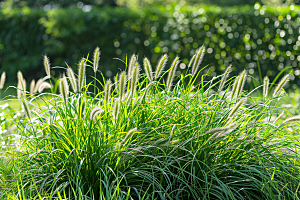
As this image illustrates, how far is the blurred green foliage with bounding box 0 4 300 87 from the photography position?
265 inches

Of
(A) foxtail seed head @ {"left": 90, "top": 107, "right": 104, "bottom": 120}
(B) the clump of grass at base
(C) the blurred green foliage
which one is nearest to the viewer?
(A) foxtail seed head @ {"left": 90, "top": 107, "right": 104, "bottom": 120}

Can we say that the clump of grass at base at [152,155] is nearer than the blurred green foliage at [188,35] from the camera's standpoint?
Yes

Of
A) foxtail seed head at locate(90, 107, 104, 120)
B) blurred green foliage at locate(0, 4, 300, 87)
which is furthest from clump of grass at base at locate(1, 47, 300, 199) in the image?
blurred green foliage at locate(0, 4, 300, 87)

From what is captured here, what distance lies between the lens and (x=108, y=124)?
200 cm

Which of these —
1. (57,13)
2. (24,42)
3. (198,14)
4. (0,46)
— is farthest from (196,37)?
(0,46)

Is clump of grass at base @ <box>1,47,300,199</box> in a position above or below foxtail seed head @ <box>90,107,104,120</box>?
below

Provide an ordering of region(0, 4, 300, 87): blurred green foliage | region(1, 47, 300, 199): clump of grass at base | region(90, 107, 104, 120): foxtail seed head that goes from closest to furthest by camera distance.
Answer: region(90, 107, 104, 120): foxtail seed head, region(1, 47, 300, 199): clump of grass at base, region(0, 4, 300, 87): blurred green foliage

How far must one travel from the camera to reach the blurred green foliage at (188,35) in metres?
6.74

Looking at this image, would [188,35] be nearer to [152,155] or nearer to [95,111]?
[152,155]

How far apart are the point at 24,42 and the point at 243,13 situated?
6.13 meters

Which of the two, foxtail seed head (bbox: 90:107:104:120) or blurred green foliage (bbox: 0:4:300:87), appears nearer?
foxtail seed head (bbox: 90:107:104:120)

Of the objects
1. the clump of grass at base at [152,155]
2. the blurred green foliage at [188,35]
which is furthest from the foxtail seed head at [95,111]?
the blurred green foliage at [188,35]

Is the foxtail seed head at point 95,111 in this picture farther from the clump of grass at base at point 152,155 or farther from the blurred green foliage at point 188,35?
the blurred green foliage at point 188,35

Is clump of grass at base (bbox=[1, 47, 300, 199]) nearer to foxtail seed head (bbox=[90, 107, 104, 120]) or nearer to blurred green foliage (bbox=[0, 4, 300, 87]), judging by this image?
foxtail seed head (bbox=[90, 107, 104, 120])
